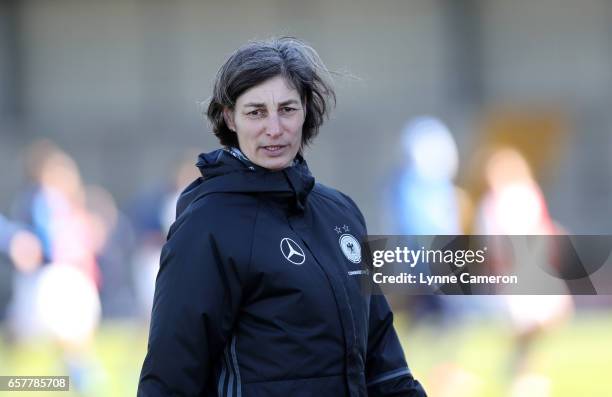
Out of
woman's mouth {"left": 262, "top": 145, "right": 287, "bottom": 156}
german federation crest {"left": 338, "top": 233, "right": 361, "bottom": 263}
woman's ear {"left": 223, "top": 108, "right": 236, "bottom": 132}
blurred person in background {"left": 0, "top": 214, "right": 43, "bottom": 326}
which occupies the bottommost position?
german federation crest {"left": 338, "top": 233, "right": 361, "bottom": 263}

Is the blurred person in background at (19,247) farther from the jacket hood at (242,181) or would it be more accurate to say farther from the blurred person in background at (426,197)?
the jacket hood at (242,181)

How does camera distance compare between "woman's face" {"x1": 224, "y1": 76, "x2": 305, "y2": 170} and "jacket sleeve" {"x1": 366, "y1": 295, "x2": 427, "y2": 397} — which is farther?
"jacket sleeve" {"x1": 366, "y1": 295, "x2": 427, "y2": 397}

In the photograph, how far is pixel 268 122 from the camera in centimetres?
220

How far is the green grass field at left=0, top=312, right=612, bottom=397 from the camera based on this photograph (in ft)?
21.9

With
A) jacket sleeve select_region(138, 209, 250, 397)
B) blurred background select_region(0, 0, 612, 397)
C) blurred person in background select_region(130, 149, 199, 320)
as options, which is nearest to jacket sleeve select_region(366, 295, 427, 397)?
jacket sleeve select_region(138, 209, 250, 397)

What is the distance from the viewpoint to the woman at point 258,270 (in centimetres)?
208

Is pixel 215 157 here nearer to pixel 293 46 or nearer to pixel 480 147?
pixel 293 46

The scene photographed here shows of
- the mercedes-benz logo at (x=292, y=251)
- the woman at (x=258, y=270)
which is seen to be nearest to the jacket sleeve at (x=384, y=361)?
the woman at (x=258, y=270)

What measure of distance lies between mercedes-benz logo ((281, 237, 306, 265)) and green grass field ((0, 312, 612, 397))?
3.70 metres

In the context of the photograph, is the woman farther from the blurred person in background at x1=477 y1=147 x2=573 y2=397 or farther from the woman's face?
the blurred person in background at x1=477 y1=147 x2=573 y2=397

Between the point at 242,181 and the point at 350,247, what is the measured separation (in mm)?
296

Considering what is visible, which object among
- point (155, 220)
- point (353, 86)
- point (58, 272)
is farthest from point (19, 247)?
point (353, 86)

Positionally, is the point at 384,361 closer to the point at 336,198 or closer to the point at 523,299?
the point at 336,198

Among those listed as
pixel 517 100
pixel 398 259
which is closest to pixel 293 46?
pixel 398 259
